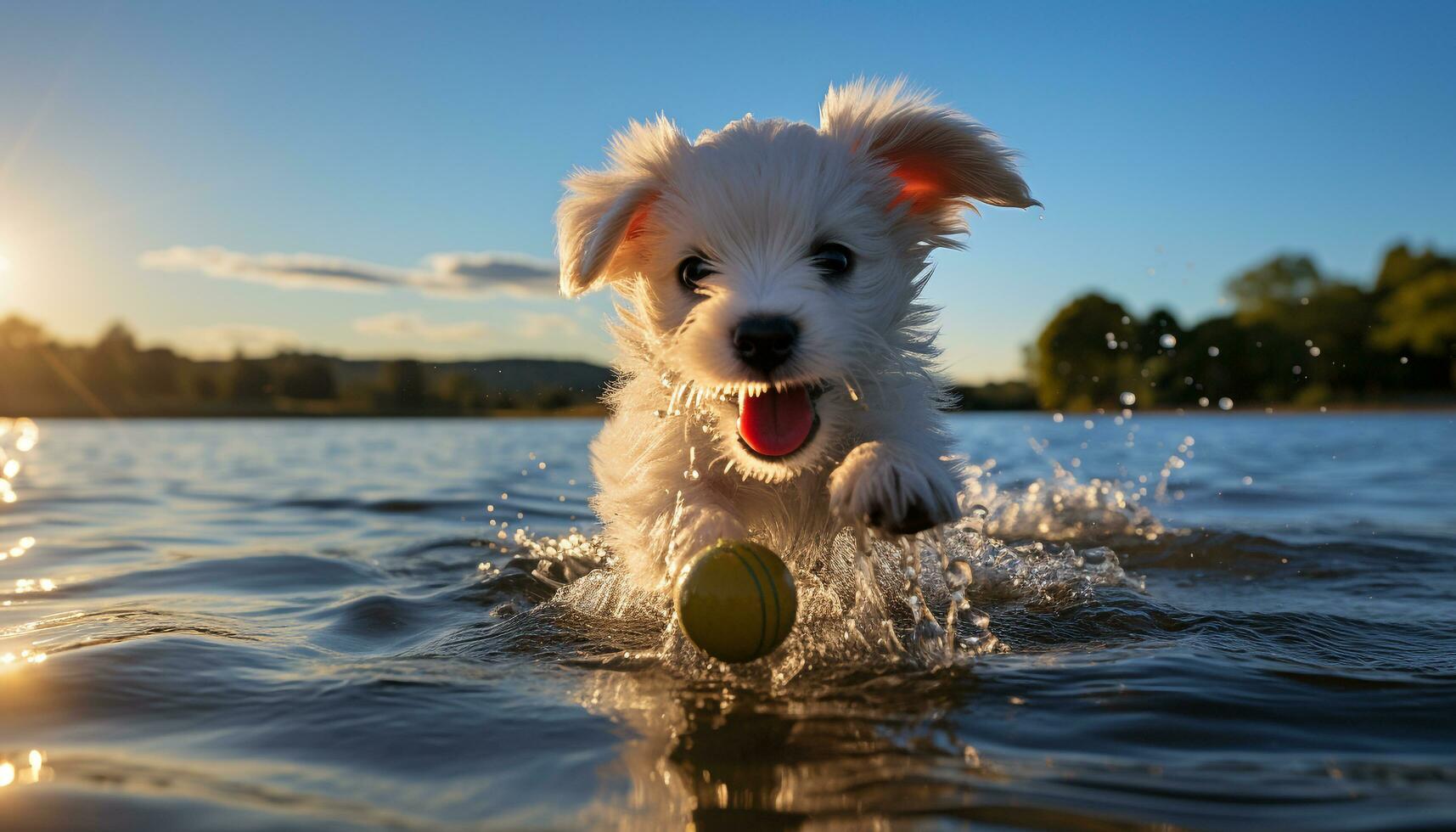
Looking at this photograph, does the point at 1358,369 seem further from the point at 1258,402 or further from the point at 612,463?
the point at 612,463

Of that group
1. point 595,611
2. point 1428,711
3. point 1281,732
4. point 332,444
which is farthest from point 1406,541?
point 332,444

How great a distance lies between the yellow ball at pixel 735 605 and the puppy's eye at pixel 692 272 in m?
0.96

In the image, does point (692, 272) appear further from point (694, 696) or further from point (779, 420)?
point (694, 696)

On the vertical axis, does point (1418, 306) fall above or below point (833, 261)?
above

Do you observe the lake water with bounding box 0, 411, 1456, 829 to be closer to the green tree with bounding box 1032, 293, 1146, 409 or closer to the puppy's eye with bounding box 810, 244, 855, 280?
the puppy's eye with bounding box 810, 244, 855, 280

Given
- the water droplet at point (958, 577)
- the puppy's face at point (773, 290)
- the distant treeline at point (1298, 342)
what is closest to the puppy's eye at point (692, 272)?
the puppy's face at point (773, 290)

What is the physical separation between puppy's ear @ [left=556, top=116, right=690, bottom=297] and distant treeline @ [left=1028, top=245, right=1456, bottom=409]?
25.6 m

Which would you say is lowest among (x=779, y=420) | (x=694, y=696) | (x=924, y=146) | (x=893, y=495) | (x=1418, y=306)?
(x=694, y=696)

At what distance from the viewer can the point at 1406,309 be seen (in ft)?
173

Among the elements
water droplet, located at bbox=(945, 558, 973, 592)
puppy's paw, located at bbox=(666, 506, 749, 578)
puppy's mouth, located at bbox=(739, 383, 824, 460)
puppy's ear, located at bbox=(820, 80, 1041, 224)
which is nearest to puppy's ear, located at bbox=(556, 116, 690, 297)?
puppy's ear, located at bbox=(820, 80, 1041, 224)

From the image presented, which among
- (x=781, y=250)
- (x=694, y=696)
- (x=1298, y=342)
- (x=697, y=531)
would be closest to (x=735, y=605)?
(x=694, y=696)

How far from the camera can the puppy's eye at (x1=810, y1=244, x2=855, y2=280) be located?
343cm

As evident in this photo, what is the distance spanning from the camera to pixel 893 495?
10.1 feet

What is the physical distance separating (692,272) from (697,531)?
35.3 inches
